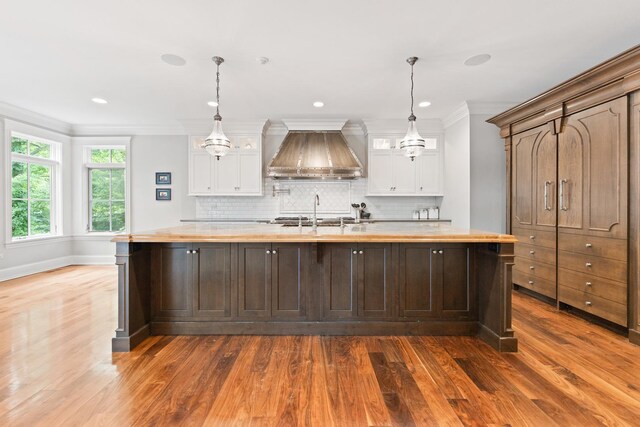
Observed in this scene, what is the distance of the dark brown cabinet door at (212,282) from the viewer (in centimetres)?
293

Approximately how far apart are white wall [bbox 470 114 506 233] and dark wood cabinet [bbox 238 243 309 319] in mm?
3310

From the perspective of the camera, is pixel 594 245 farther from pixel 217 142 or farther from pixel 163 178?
pixel 163 178

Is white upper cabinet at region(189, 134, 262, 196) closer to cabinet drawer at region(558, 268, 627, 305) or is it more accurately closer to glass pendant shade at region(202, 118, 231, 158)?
glass pendant shade at region(202, 118, 231, 158)

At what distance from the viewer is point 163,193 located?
6352 millimetres

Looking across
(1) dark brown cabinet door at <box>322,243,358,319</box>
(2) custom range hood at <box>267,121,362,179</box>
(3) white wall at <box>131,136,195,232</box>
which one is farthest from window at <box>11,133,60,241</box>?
(1) dark brown cabinet door at <box>322,243,358,319</box>

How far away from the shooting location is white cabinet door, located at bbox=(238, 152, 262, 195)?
19.5ft

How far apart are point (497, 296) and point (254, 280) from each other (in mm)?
2097

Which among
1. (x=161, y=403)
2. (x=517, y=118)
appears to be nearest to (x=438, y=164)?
(x=517, y=118)

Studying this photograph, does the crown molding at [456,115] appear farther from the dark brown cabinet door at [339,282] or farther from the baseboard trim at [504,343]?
the baseboard trim at [504,343]

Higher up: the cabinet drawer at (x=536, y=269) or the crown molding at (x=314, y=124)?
the crown molding at (x=314, y=124)

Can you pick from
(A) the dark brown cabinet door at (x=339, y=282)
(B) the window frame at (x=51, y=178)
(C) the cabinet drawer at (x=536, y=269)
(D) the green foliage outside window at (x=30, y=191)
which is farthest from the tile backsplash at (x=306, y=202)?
(A) the dark brown cabinet door at (x=339, y=282)

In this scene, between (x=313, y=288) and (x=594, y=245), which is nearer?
(x=313, y=288)

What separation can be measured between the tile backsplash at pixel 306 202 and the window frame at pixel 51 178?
2.66 metres

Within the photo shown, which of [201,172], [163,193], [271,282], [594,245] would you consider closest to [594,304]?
[594,245]
